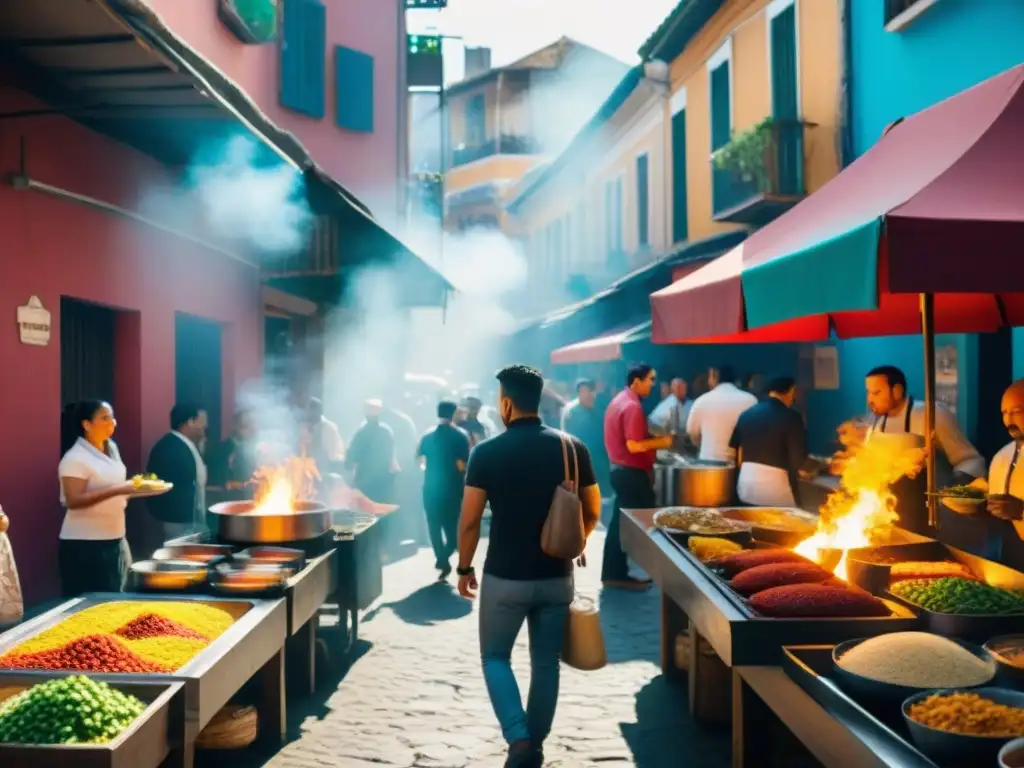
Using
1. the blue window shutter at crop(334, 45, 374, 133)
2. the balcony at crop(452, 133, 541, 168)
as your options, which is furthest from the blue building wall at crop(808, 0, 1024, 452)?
the balcony at crop(452, 133, 541, 168)

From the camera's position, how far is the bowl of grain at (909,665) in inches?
139

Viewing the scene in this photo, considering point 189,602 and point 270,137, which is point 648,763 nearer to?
point 189,602

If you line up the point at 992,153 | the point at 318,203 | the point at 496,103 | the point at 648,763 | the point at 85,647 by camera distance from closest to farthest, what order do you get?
the point at 992,153, the point at 85,647, the point at 648,763, the point at 318,203, the point at 496,103

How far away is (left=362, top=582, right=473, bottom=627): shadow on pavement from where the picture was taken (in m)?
8.58

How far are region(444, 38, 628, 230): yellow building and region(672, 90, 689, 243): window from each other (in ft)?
65.9

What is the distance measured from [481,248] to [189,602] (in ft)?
116

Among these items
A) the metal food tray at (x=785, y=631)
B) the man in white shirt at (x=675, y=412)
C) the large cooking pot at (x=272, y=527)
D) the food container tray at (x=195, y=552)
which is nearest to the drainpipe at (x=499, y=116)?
the man in white shirt at (x=675, y=412)

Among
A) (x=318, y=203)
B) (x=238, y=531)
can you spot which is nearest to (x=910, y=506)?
(x=238, y=531)

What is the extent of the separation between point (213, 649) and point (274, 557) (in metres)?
1.82

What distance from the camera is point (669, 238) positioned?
18969 millimetres

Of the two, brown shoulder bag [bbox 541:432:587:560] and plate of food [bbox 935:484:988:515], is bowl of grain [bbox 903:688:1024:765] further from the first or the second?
plate of food [bbox 935:484:988:515]

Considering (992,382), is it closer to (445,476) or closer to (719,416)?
(719,416)

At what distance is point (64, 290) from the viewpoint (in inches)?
305

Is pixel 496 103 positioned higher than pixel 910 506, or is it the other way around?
pixel 496 103
